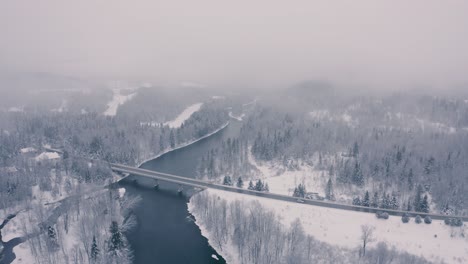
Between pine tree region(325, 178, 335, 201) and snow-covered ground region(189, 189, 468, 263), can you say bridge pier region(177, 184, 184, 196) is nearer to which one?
snow-covered ground region(189, 189, 468, 263)

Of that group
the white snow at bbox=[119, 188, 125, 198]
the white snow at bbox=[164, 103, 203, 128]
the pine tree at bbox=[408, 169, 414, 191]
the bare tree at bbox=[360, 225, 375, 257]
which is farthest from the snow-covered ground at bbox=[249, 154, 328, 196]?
the white snow at bbox=[164, 103, 203, 128]

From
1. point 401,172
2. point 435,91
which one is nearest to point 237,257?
point 401,172

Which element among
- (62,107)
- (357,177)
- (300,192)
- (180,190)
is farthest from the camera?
(62,107)

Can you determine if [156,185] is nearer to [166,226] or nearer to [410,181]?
[166,226]

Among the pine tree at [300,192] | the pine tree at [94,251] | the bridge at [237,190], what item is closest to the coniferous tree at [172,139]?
the bridge at [237,190]

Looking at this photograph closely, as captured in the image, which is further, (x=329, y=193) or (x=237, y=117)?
(x=237, y=117)

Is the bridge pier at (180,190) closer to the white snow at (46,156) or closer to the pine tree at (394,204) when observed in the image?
the white snow at (46,156)

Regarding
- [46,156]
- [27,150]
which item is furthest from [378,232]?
[27,150]

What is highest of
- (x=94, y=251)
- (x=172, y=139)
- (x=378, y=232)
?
(x=172, y=139)
